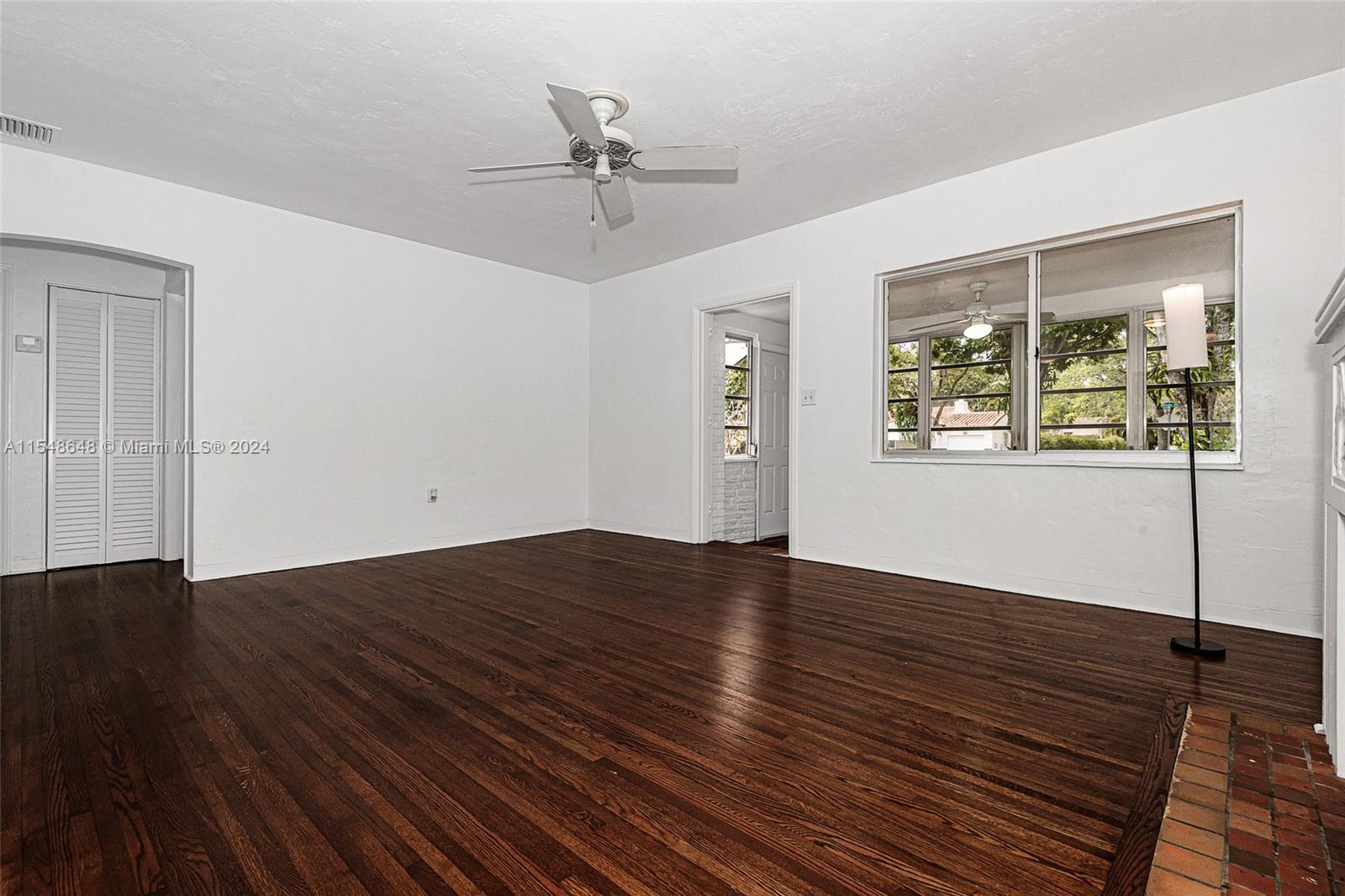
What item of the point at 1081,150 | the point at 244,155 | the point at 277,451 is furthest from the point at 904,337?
the point at 277,451

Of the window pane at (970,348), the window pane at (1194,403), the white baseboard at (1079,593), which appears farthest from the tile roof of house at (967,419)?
the white baseboard at (1079,593)

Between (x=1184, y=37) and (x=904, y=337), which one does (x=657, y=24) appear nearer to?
(x=1184, y=37)

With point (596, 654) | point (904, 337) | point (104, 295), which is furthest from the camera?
point (104, 295)

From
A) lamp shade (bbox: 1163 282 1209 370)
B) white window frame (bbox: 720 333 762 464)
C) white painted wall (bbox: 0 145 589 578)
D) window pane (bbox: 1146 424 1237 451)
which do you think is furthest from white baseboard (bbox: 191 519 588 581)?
lamp shade (bbox: 1163 282 1209 370)

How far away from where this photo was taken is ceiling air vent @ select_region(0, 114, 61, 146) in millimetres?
3365

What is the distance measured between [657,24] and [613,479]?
15.1 feet

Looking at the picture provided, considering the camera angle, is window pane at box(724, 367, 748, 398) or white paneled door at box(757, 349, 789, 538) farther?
white paneled door at box(757, 349, 789, 538)

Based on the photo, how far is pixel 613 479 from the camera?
263 inches

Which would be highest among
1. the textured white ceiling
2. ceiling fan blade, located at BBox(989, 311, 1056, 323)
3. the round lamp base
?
the textured white ceiling

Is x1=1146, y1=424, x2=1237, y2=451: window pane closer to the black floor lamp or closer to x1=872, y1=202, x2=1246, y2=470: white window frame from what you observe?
x1=872, y1=202, x2=1246, y2=470: white window frame

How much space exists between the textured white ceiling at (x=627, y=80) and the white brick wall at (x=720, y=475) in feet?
6.47

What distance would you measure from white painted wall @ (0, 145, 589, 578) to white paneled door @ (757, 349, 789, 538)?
2.16m

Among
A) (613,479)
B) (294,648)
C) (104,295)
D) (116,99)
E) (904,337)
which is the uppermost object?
(116,99)

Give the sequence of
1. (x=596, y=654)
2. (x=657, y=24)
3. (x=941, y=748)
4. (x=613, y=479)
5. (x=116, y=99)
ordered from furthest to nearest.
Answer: (x=613, y=479) < (x=116, y=99) < (x=596, y=654) < (x=657, y=24) < (x=941, y=748)
